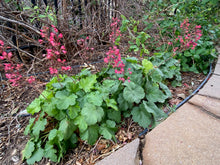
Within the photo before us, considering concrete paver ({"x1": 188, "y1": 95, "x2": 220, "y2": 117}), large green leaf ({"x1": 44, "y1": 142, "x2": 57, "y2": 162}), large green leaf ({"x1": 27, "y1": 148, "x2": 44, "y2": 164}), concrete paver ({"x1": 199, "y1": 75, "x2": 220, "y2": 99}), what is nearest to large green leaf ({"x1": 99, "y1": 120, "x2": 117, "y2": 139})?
large green leaf ({"x1": 44, "y1": 142, "x2": 57, "y2": 162})

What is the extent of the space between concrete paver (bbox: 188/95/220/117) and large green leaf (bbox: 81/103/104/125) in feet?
3.25

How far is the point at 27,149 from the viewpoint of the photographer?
1.17m

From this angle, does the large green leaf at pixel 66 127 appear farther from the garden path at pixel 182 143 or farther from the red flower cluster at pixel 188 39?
the red flower cluster at pixel 188 39

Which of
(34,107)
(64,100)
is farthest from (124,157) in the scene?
(34,107)

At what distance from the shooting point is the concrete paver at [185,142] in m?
0.89

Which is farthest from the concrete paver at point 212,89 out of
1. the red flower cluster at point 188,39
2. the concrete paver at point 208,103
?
the red flower cluster at point 188,39

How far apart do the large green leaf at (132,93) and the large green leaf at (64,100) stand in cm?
46

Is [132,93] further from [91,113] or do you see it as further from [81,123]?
[81,123]

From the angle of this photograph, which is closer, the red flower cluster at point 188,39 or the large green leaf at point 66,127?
the large green leaf at point 66,127

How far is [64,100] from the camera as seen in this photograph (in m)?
1.17

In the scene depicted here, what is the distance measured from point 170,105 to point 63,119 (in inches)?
45.5

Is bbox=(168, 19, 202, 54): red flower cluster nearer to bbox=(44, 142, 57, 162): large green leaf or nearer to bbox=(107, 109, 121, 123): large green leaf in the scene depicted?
bbox=(107, 109, 121, 123): large green leaf

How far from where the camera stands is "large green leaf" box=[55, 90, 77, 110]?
3.76 ft

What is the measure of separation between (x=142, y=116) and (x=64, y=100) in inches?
28.6
